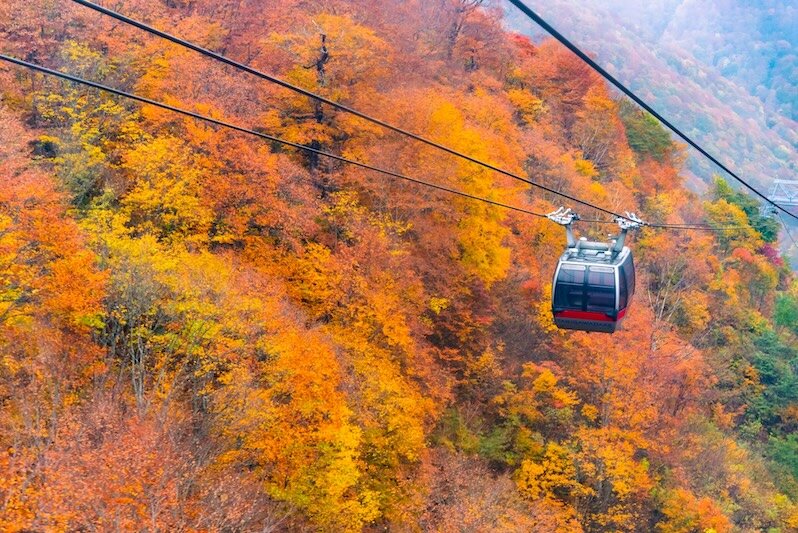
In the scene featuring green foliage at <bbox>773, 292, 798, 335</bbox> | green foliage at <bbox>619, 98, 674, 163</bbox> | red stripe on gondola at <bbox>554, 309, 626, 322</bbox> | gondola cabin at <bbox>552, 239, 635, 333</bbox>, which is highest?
green foliage at <bbox>619, 98, 674, 163</bbox>

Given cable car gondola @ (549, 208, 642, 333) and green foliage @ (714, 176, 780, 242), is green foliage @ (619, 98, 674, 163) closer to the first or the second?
green foliage @ (714, 176, 780, 242)

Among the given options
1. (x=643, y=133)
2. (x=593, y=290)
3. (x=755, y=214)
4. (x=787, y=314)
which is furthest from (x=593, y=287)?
(x=643, y=133)

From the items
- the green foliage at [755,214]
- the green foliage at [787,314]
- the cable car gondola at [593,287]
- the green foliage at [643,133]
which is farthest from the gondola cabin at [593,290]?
the green foliage at [643,133]

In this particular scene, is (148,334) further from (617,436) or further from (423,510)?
(617,436)

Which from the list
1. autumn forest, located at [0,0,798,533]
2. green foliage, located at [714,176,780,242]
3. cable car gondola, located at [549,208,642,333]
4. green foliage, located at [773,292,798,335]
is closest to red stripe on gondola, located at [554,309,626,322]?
cable car gondola, located at [549,208,642,333]

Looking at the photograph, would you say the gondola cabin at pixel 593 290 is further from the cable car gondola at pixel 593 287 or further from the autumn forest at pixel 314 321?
the autumn forest at pixel 314 321

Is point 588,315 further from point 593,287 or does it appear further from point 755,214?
point 755,214
